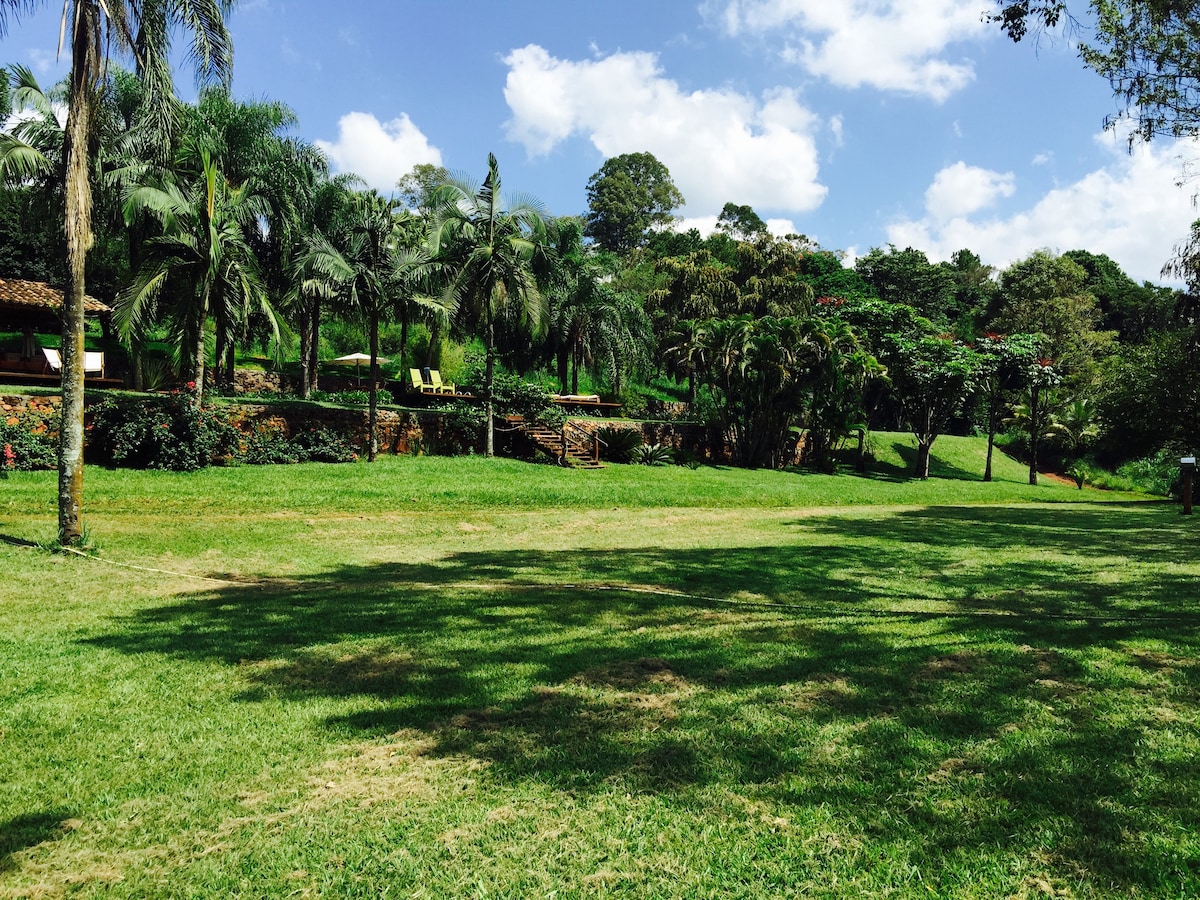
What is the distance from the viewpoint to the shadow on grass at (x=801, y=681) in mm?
3434

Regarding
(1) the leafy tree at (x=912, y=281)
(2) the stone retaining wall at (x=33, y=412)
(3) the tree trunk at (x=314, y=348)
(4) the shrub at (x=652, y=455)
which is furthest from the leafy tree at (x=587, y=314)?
(1) the leafy tree at (x=912, y=281)

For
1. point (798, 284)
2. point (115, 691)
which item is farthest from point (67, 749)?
point (798, 284)

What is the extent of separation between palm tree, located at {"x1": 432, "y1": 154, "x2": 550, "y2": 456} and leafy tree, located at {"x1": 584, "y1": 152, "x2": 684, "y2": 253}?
53.4 meters

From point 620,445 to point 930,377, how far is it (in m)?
15.2

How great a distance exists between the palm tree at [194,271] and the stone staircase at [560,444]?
29.4 ft

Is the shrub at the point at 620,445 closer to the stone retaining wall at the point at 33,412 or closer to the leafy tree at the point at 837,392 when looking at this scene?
the leafy tree at the point at 837,392

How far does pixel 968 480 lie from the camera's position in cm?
3538

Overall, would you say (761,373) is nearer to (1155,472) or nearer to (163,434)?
(1155,472)

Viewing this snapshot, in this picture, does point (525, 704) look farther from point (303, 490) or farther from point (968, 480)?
point (968, 480)

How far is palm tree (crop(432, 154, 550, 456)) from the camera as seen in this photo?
2195cm

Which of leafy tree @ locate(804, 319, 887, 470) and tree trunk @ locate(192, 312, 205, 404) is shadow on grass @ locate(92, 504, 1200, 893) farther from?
leafy tree @ locate(804, 319, 887, 470)

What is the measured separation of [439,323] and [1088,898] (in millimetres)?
21794

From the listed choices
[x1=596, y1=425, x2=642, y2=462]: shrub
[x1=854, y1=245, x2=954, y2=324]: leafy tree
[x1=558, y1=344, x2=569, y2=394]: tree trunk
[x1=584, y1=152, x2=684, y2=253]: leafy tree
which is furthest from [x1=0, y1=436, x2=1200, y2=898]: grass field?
[x1=584, y1=152, x2=684, y2=253]: leafy tree

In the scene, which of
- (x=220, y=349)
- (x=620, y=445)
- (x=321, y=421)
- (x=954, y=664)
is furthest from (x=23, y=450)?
(x=620, y=445)
